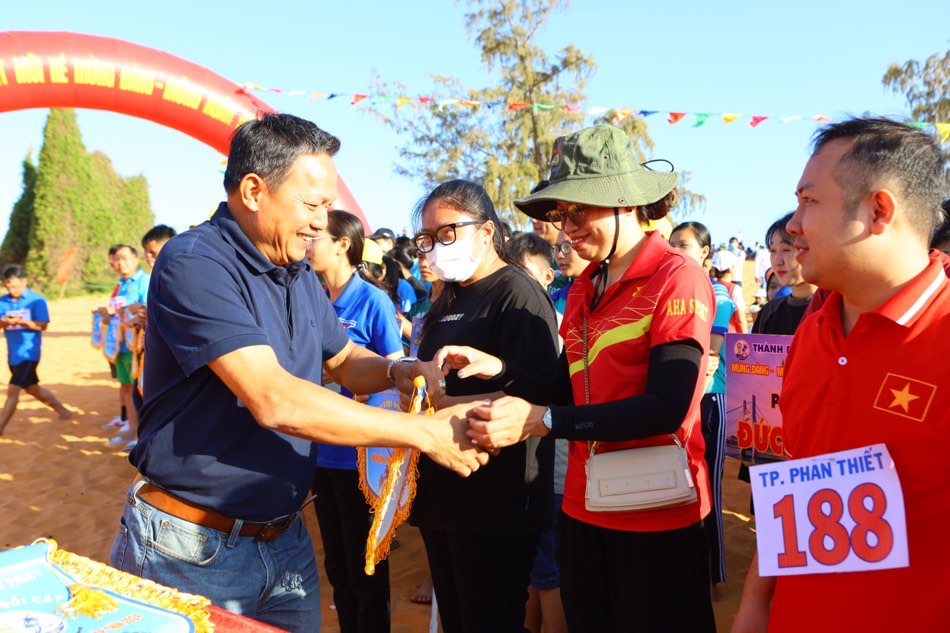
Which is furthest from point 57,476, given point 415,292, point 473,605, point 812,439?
point 812,439

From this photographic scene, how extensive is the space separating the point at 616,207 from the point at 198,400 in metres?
1.45

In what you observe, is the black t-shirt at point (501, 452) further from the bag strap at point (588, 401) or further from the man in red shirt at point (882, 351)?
the man in red shirt at point (882, 351)

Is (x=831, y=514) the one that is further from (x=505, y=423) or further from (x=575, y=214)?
(x=575, y=214)

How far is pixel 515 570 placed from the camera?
2.64m

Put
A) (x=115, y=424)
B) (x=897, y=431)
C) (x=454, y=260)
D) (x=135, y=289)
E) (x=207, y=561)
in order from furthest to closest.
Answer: (x=115, y=424) < (x=135, y=289) < (x=454, y=260) < (x=207, y=561) < (x=897, y=431)

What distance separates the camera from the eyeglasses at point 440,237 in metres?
2.91

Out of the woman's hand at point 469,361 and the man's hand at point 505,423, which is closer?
the man's hand at point 505,423

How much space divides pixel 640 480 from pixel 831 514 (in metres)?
0.74

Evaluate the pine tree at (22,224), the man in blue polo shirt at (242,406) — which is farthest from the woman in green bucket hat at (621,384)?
the pine tree at (22,224)

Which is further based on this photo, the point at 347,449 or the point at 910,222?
the point at 347,449

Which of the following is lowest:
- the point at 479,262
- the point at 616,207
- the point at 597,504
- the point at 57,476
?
the point at 57,476

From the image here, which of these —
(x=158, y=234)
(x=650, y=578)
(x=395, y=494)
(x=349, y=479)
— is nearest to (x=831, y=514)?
(x=650, y=578)

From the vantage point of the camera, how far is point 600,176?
2406mm

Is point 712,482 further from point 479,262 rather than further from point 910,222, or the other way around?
point 910,222
